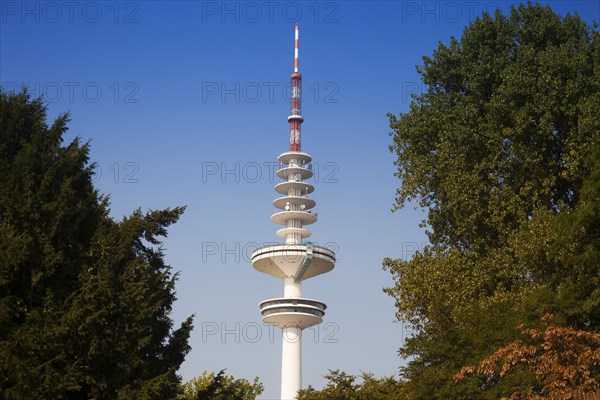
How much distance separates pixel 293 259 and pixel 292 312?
7.87 metres

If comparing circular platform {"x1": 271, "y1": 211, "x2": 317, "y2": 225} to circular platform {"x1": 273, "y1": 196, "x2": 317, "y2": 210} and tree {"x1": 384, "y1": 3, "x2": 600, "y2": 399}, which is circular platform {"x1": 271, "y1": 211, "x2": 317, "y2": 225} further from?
tree {"x1": 384, "y1": 3, "x2": 600, "y2": 399}

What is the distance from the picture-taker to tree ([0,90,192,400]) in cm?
2700

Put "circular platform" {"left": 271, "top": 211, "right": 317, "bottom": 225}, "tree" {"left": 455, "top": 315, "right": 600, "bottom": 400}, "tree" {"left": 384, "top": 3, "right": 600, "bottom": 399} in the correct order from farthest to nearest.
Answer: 1. "circular platform" {"left": 271, "top": 211, "right": 317, "bottom": 225}
2. "tree" {"left": 384, "top": 3, "right": 600, "bottom": 399}
3. "tree" {"left": 455, "top": 315, "right": 600, "bottom": 400}

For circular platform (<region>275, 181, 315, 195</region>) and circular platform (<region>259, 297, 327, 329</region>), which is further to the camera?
circular platform (<region>275, 181, 315, 195</region>)

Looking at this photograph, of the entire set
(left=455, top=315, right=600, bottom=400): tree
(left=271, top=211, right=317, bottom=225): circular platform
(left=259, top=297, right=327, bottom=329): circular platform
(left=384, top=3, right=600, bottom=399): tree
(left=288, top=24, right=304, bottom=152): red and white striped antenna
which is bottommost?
(left=455, top=315, right=600, bottom=400): tree

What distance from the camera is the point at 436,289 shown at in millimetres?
40125

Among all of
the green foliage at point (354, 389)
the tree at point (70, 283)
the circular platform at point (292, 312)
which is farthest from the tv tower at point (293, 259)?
the tree at point (70, 283)

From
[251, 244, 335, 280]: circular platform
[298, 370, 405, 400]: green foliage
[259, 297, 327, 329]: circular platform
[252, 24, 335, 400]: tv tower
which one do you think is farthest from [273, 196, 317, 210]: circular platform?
[298, 370, 405, 400]: green foliage

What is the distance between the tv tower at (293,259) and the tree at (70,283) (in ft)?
307

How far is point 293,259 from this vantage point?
129500mm

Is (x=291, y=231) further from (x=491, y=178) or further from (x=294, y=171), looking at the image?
(x=491, y=178)

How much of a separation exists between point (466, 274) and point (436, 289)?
4.92 ft

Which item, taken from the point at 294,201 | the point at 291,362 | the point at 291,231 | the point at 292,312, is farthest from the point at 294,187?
the point at 291,362

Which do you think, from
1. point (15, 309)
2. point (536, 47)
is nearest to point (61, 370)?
point (15, 309)
